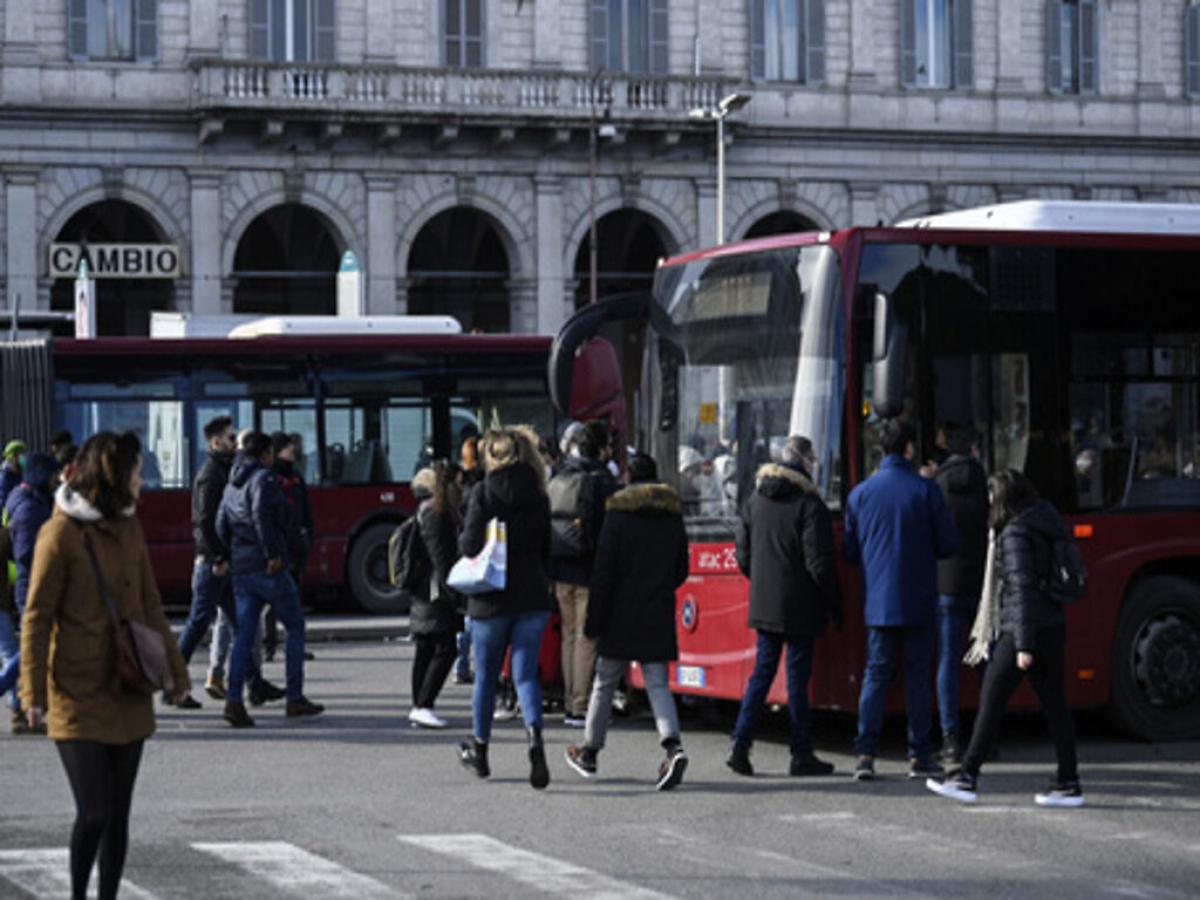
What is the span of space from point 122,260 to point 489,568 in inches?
1204

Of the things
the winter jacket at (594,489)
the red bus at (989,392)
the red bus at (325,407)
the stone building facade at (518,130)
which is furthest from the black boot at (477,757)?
the stone building facade at (518,130)

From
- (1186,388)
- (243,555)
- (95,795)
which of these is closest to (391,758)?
(243,555)

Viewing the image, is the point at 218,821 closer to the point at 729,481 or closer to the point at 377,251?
the point at 729,481

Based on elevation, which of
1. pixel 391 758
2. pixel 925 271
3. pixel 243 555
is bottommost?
pixel 391 758

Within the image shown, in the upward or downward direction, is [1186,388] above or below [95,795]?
above

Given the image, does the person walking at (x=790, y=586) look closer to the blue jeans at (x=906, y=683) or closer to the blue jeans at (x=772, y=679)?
the blue jeans at (x=772, y=679)

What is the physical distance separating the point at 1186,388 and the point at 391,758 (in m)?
4.90

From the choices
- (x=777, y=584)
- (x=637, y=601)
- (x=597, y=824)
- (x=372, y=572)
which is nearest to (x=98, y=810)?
(x=597, y=824)

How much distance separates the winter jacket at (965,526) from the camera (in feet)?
44.7

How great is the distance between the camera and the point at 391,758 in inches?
564

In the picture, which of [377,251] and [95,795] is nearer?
[95,795]

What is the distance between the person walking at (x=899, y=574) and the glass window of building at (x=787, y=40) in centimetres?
3432

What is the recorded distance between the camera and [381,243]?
144 feet

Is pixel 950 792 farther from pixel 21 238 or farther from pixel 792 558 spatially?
pixel 21 238
